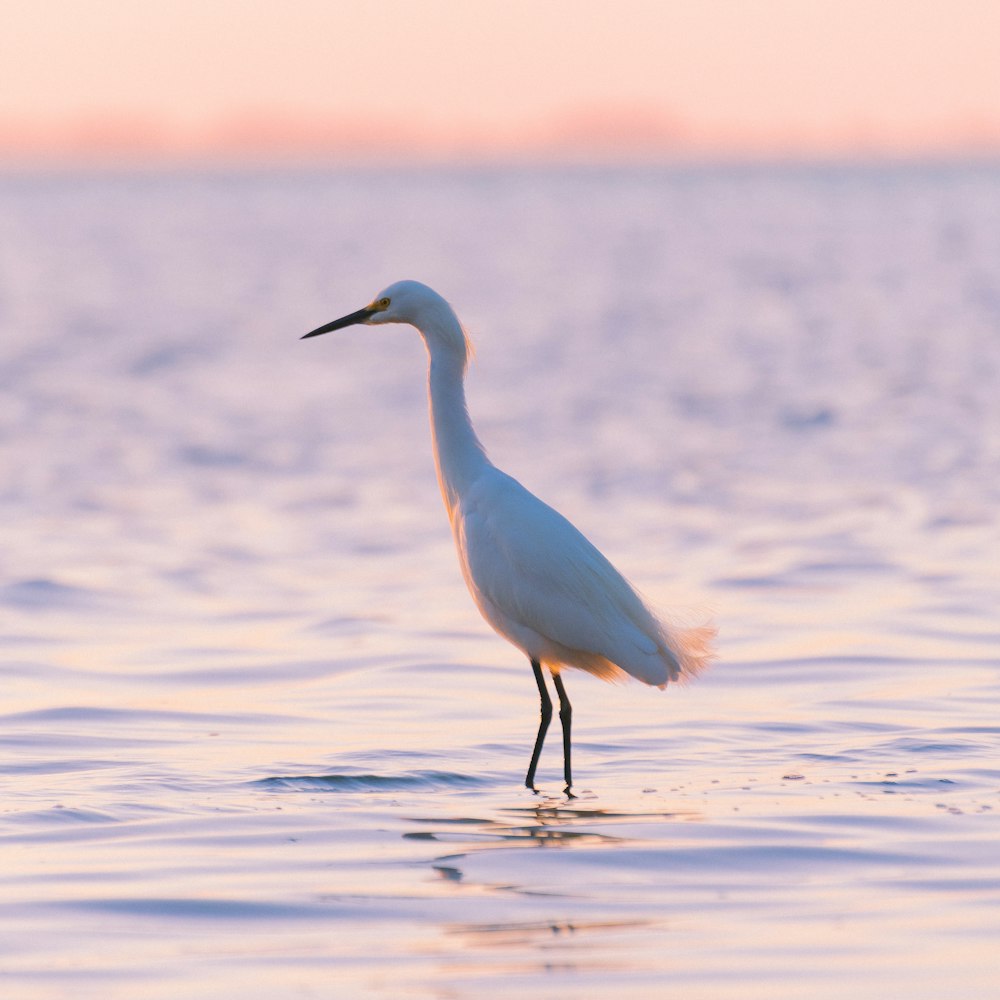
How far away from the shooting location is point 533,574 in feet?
27.3

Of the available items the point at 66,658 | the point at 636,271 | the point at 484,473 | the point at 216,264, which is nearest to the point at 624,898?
the point at 484,473

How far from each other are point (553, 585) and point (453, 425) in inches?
36.8

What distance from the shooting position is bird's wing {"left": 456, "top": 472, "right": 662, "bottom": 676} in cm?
833

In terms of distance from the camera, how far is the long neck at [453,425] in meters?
8.80

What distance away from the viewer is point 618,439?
2038 centimetres

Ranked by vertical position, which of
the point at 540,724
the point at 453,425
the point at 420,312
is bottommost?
the point at 540,724

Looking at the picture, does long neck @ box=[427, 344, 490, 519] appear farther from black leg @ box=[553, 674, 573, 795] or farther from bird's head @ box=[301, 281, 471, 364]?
black leg @ box=[553, 674, 573, 795]

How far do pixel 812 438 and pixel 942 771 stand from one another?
42.3 feet

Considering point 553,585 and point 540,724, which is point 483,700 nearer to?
point 540,724

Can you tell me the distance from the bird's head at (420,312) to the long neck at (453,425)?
5 cm

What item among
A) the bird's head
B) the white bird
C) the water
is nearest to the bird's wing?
the white bird

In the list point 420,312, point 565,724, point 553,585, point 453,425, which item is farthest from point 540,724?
point 420,312

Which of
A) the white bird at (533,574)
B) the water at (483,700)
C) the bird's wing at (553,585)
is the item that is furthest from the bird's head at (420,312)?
the water at (483,700)

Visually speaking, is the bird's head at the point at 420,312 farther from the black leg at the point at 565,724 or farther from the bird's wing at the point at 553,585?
the black leg at the point at 565,724
